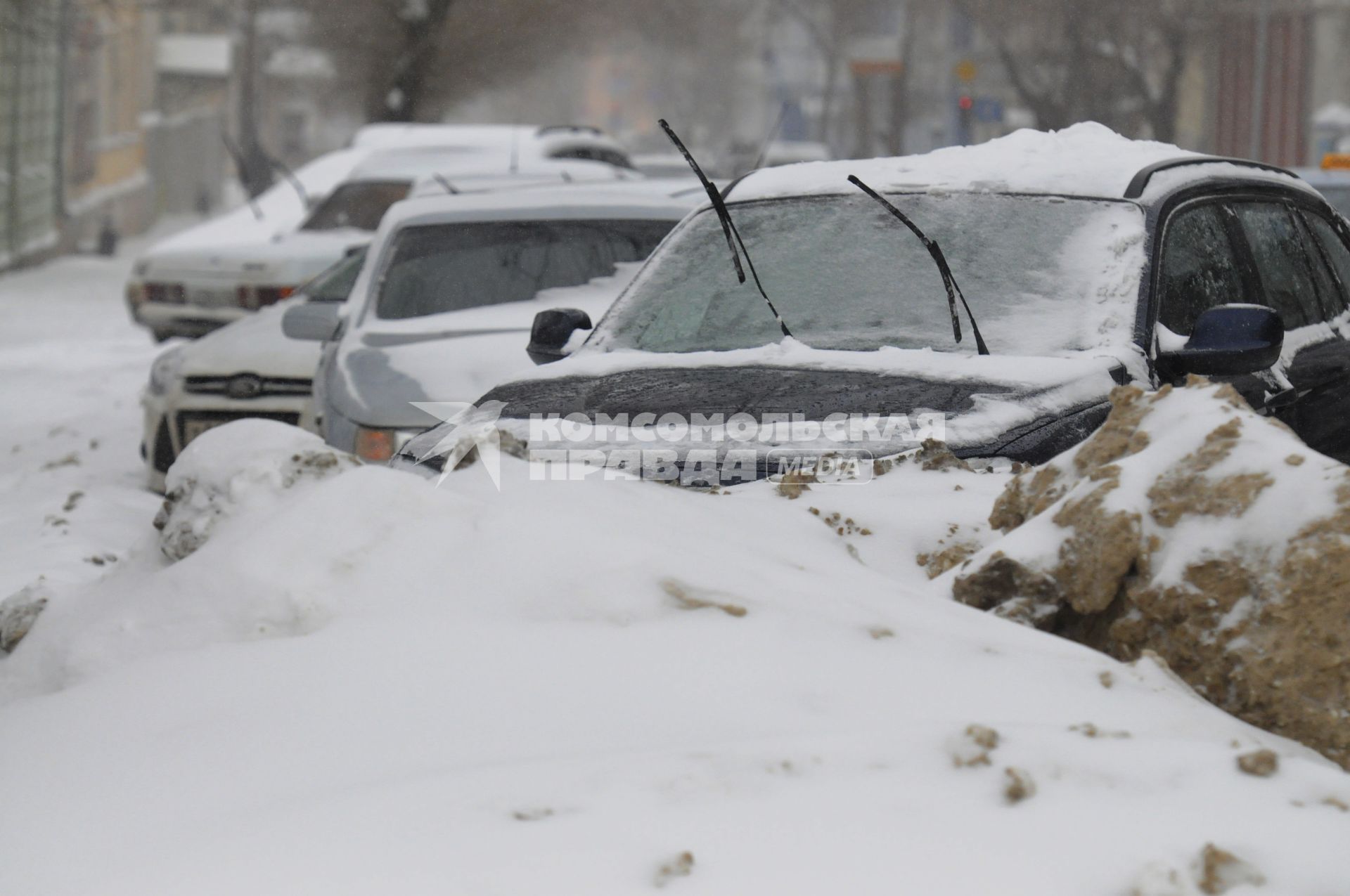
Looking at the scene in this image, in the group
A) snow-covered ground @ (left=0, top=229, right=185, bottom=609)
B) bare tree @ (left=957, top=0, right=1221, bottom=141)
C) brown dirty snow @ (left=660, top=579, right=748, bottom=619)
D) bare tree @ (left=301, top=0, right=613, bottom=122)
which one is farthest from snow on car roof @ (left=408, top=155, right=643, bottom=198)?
bare tree @ (left=957, top=0, right=1221, bottom=141)

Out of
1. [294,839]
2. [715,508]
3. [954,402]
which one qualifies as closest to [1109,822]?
[294,839]

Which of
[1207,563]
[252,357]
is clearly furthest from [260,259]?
[1207,563]

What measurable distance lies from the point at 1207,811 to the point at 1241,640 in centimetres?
62

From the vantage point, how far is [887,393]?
14.3ft

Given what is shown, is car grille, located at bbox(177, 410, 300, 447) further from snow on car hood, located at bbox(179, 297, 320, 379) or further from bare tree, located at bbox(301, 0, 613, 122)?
bare tree, located at bbox(301, 0, 613, 122)

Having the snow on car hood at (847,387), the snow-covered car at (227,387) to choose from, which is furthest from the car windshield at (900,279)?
the snow-covered car at (227,387)

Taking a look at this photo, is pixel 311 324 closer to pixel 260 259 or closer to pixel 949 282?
pixel 949 282

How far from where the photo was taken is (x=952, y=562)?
3705 millimetres

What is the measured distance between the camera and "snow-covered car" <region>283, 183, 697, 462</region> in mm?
7511

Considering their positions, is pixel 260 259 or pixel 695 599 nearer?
pixel 695 599

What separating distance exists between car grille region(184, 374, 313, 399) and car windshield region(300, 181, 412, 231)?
20.5 feet

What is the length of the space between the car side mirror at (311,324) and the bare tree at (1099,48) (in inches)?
1280

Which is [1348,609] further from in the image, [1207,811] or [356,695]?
[356,695]

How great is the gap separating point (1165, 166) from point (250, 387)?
16.3 ft
